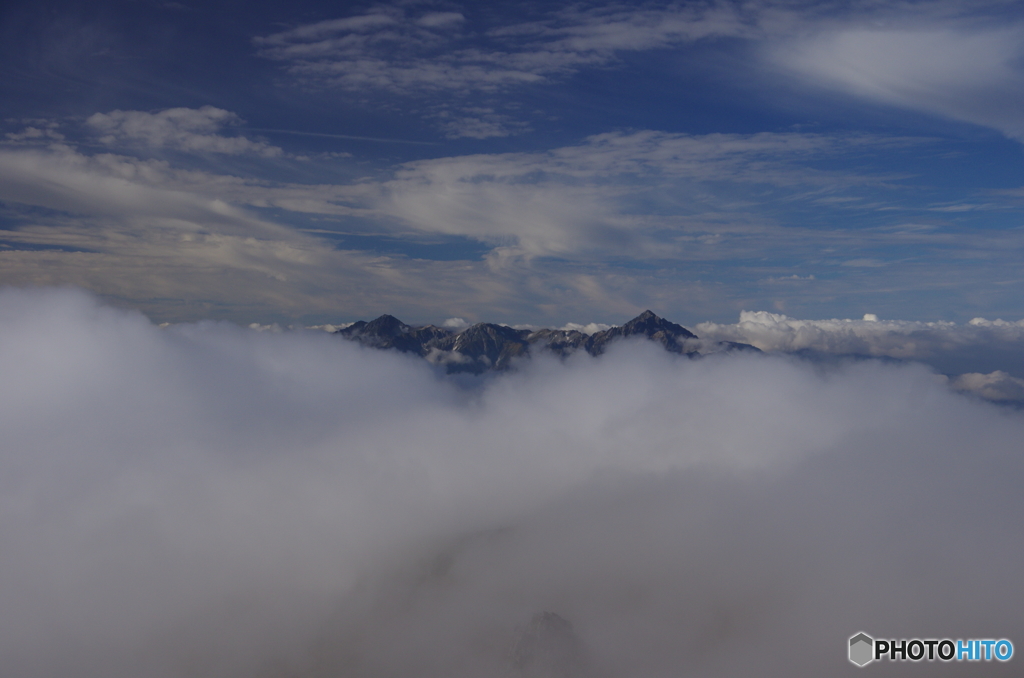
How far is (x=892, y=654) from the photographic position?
370 ft

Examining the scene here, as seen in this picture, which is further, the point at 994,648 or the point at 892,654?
the point at 994,648

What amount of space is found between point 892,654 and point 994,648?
3067 cm

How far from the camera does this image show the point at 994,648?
121 metres
